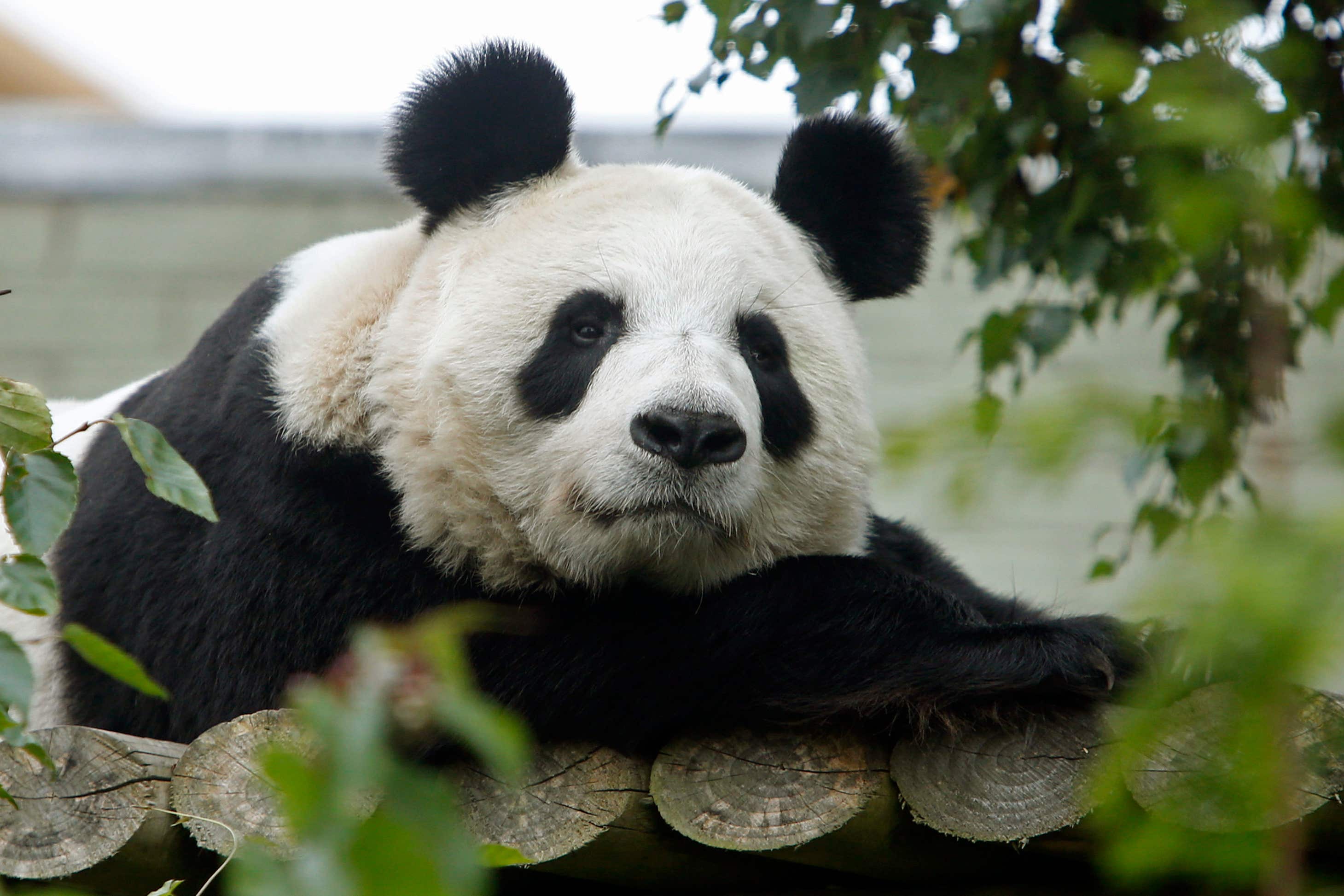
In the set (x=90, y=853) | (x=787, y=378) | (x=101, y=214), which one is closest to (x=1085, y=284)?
(x=787, y=378)

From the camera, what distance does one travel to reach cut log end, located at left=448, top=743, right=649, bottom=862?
191 cm

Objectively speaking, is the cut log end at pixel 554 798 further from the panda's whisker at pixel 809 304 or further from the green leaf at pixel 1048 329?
the green leaf at pixel 1048 329

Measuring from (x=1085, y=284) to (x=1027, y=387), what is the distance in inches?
66.1

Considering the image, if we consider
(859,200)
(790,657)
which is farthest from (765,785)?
(859,200)

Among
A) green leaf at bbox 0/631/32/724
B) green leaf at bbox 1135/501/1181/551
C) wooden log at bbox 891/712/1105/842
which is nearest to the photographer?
green leaf at bbox 0/631/32/724

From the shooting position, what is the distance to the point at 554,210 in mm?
2594

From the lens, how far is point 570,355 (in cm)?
242

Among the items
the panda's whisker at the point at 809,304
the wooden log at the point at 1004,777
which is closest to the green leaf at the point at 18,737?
the wooden log at the point at 1004,777

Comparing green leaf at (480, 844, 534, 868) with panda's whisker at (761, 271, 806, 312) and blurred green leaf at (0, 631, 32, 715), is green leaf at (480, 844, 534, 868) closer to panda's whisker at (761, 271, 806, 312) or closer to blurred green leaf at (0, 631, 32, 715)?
blurred green leaf at (0, 631, 32, 715)

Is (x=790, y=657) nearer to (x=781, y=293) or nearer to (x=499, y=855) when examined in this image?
(x=781, y=293)

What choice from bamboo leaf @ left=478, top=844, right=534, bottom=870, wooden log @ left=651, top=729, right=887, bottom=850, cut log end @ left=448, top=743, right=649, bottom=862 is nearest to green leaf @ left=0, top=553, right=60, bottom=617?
cut log end @ left=448, top=743, right=649, bottom=862

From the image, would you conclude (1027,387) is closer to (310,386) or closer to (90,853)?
(310,386)

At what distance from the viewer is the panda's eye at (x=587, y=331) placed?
2.43 m

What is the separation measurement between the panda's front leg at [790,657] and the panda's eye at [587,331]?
47cm
